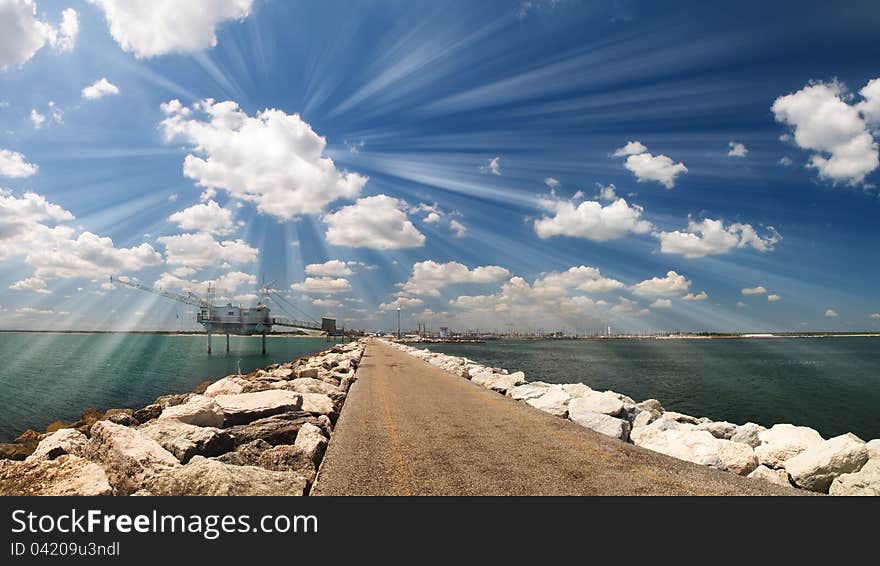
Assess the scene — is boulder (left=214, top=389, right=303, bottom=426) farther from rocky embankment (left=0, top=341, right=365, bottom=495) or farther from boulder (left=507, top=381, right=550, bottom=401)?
boulder (left=507, top=381, right=550, bottom=401)

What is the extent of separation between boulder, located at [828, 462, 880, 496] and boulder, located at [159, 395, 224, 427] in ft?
49.0

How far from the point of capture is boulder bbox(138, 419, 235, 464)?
8.98 m

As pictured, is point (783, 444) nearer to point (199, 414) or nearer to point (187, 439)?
point (187, 439)

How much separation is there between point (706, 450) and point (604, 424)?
2.88 m

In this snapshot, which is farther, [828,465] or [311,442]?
[311,442]

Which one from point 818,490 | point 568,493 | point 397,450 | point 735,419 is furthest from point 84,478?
point 735,419

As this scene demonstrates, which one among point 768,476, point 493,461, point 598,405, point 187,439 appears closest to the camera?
point 493,461

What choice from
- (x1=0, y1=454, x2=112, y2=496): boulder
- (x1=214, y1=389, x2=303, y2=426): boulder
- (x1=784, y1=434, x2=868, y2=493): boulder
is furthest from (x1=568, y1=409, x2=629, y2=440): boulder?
(x1=0, y1=454, x2=112, y2=496): boulder

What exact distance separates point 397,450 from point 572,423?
261 inches

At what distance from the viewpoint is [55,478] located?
23.8ft

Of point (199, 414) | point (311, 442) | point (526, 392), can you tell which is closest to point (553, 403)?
point (526, 392)

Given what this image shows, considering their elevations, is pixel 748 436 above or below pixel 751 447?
below
